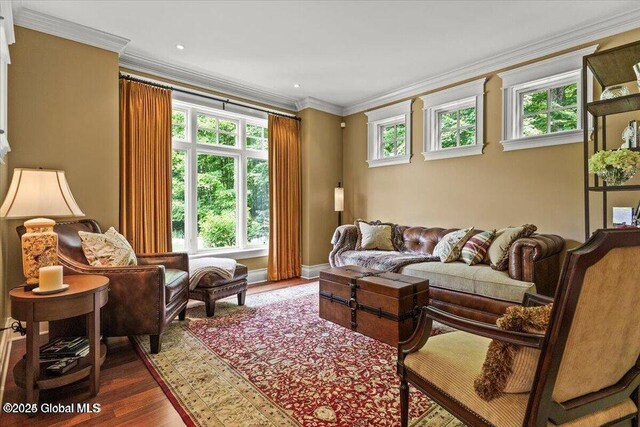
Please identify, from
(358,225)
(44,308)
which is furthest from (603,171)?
(44,308)

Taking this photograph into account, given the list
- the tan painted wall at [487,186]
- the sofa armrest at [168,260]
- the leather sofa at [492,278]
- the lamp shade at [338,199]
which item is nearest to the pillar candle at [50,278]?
the sofa armrest at [168,260]

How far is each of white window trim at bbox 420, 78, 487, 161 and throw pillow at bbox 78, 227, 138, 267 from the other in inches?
149

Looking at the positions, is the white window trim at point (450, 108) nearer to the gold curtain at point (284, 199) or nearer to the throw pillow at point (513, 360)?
the gold curtain at point (284, 199)

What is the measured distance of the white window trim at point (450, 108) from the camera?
Result: 13.1 feet

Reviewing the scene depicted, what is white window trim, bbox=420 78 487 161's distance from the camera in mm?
3996

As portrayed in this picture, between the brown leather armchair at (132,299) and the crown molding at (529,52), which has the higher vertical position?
the crown molding at (529,52)

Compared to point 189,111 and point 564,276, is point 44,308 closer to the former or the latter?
point 564,276

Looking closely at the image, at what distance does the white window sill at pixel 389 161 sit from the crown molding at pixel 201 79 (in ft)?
5.21

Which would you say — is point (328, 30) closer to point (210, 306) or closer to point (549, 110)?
point (549, 110)

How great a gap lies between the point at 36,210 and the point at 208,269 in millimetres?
1505

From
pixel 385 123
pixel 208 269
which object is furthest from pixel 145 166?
pixel 385 123

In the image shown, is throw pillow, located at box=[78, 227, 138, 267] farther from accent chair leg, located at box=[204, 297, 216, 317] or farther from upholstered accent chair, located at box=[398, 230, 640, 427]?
upholstered accent chair, located at box=[398, 230, 640, 427]

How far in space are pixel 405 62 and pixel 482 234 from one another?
2203 millimetres

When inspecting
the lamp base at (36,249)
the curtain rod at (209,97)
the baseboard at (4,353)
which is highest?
the curtain rod at (209,97)
